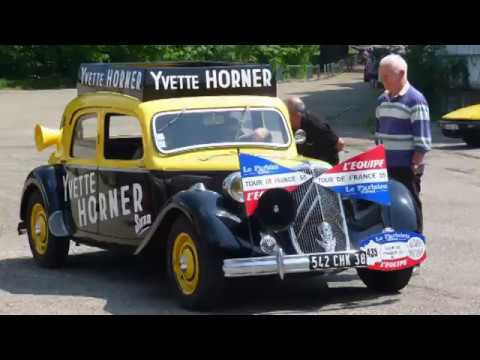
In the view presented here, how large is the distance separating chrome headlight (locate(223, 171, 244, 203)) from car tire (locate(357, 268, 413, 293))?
1.41m

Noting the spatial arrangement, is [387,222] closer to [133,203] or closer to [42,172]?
[133,203]

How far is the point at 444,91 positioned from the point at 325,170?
987 inches

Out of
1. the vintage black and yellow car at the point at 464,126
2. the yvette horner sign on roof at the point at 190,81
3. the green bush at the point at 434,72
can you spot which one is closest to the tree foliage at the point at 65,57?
the green bush at the point at 434,72

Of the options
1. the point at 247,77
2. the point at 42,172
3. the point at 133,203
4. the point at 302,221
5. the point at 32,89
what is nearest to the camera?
the point at 302,221

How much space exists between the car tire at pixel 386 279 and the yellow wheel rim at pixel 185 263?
1.55 meters

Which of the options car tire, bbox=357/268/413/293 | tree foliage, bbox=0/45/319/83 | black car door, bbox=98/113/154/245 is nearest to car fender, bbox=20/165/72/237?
black car door, bbox=98/113/154/245

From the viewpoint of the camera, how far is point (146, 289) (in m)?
9.38

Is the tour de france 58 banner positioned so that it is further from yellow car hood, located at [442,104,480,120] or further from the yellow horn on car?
yellow car hood, located at [442,104,480,120]

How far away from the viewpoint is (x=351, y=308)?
8398 millimetres

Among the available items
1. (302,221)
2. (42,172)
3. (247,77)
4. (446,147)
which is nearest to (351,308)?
(302,221)

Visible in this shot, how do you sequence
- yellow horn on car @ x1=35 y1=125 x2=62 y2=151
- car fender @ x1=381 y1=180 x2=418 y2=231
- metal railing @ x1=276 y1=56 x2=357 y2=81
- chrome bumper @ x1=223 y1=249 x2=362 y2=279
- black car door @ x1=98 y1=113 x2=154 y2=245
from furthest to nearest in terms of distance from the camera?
metal railing @ x1=276 y1=56 x2=357 y2=81
yellow horn on car @ x1=35 y1=125 x2=62 y2=151
black car door @ x1=98 y1=113 x2=154 y2=245
car fender @ x1=381 y1=180 x2=418 y2=231
chrome bumper @ x1=223 y1=249 x2=362 y2=279

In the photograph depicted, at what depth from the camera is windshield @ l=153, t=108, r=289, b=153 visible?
31.1 feet

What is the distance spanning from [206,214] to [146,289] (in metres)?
1.47
